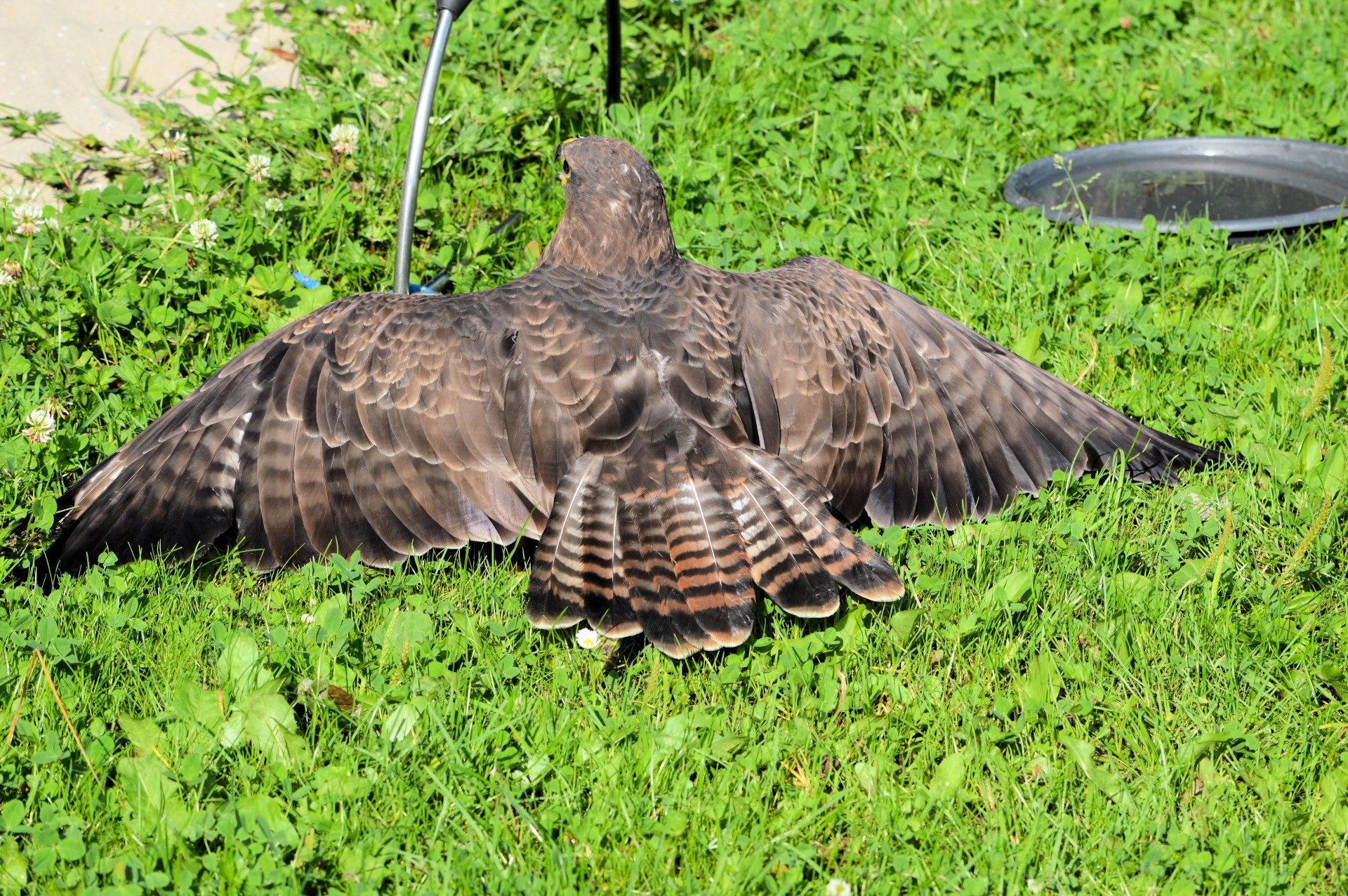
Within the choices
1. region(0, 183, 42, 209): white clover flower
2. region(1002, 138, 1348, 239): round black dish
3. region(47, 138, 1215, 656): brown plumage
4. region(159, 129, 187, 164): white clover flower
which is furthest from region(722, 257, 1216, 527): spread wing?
region(0, 183, 42, 209): white clover flower

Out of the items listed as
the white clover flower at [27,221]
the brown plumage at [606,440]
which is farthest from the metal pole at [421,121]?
the white clover flower at [27,221]

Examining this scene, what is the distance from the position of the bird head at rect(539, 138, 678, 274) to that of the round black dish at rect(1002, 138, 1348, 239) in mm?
2523

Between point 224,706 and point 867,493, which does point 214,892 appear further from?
point 867,493

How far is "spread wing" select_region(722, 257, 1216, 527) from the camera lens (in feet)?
12.8

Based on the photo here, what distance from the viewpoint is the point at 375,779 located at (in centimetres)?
300

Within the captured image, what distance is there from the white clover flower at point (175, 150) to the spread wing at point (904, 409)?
2.93 meters

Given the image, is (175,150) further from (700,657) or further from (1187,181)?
(1187,181)

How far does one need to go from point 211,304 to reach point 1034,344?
3.31m

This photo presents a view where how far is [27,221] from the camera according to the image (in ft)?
16.3

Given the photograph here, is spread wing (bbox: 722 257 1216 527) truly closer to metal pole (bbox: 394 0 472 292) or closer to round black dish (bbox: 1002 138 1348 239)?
metal pole (bbox: 394 0 472 292)

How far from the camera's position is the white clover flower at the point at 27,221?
4.89 m

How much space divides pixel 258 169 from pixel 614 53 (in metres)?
1.71

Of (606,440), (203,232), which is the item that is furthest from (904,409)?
(203,232)

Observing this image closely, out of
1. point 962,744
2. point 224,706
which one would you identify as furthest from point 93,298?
point 962,744
